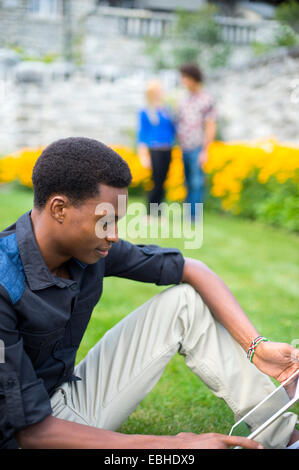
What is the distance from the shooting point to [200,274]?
2.05m

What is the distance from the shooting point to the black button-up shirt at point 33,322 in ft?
4.77

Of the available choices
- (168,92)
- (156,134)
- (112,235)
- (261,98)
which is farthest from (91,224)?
(168,92)

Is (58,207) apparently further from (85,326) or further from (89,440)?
(89,440)

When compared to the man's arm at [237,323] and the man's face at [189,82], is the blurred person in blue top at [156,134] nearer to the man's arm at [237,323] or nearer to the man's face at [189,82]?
the man's face at [189,82]

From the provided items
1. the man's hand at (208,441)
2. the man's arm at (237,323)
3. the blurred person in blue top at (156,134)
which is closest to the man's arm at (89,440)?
the man's hand at (208,441)

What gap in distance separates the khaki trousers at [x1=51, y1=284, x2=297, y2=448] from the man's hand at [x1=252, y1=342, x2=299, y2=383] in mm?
55

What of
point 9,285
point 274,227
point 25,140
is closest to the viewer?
point 9,285

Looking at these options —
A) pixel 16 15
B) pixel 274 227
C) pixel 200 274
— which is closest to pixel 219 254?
pixel 274 227

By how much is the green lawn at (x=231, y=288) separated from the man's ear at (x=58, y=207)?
3.30 feet

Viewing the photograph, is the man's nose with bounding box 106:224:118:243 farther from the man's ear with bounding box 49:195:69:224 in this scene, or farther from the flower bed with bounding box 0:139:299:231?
the flower bed with bounding box 0:139:299:231

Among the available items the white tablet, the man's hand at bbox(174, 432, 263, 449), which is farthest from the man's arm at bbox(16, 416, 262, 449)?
the white tablet
